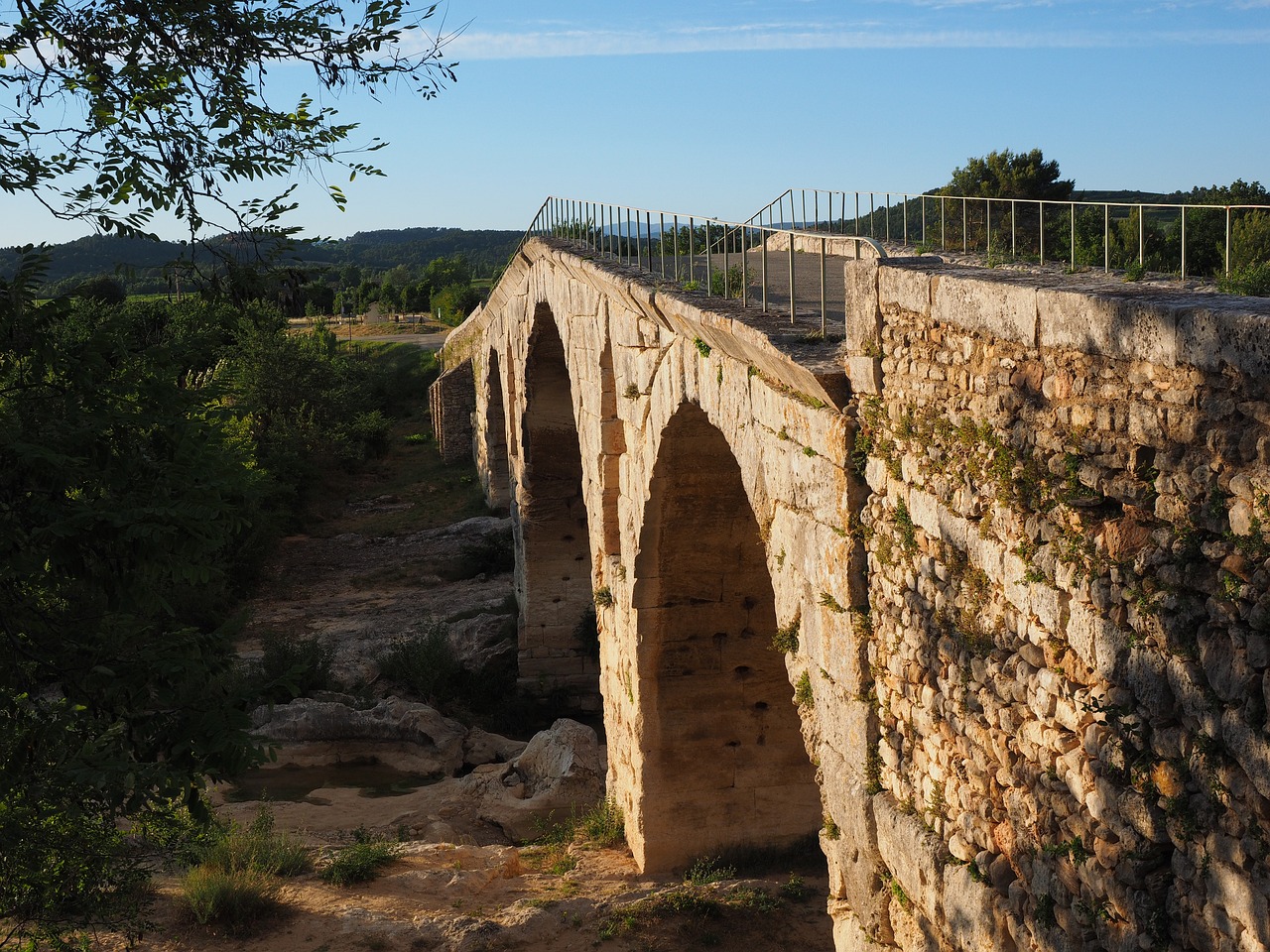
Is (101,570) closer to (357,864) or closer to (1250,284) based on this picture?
(1250,284)

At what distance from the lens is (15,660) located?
423 cm

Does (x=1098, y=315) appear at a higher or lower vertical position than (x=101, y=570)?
higher

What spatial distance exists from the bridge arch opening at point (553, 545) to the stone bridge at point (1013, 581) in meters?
8.50

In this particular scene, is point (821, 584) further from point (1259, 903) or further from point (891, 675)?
point (1259, 903)

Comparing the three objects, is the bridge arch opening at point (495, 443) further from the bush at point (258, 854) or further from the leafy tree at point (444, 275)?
the leafy tree at point (444, 275)

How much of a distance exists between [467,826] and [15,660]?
7.44 m

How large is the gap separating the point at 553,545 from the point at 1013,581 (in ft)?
44.5

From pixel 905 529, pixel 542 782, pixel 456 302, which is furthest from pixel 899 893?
pixel 456 302

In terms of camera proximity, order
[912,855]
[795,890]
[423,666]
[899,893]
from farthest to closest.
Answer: [423,666]
[795,890]
[899,893]
[912,855]

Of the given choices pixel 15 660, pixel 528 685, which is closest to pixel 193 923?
pixel 15 660

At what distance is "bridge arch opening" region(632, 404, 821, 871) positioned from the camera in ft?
29.7

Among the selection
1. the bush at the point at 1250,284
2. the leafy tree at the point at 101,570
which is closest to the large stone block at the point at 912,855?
the bush at the point at 1250,284

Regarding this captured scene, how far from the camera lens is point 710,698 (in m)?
9.46

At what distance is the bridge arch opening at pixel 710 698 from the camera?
905 centimetres
